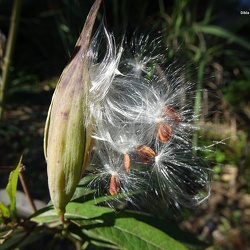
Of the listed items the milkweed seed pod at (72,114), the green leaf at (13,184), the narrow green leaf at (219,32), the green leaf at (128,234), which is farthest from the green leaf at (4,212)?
the narrow green leaf at (219,32)

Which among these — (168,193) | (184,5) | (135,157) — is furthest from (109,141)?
(184,5)

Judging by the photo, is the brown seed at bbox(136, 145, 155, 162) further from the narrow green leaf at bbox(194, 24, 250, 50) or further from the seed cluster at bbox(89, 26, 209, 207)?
the narrow green leaf at bbox(194, 24, 250, 50)

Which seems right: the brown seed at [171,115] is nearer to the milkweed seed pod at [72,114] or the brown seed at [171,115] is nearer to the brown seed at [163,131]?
the brown seed at [163,131]

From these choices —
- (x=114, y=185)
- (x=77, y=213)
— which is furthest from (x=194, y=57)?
(x=114, y=185)

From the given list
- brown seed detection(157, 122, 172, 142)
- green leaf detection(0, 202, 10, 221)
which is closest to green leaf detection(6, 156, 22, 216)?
green leaf detection(0, 202, 10, 221)

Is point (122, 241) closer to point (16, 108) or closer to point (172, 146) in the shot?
point (172, 146)

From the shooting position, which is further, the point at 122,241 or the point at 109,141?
the point at 122,241

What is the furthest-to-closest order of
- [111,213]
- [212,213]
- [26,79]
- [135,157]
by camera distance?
[26,79] → [212,213] → [111,213] → [135,157]
